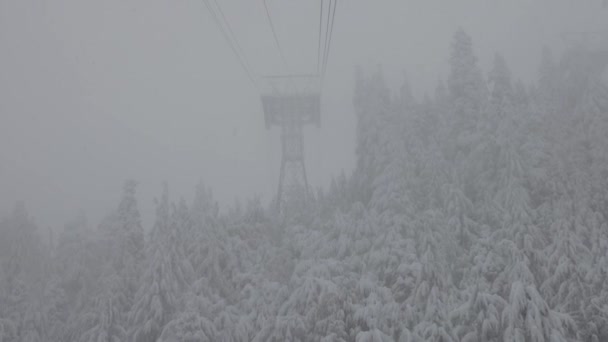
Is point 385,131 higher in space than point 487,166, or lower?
higher

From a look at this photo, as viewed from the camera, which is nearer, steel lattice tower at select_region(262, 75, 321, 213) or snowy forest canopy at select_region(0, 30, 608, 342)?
snowy forest canopy at select_region(0, 30, 608, 342)

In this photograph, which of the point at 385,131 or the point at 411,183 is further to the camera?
the point at 385,131

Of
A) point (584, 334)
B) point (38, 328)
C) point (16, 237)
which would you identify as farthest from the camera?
point (16, 237)

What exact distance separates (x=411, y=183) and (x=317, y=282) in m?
8.91

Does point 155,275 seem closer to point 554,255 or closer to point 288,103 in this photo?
point 554,255

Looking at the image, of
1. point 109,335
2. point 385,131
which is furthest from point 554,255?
point 109,335

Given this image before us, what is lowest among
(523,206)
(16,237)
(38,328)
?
(38,328)

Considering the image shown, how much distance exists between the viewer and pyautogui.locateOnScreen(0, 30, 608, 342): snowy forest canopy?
15.8 meters

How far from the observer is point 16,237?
33.6 meters

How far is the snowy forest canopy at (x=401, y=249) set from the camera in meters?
15.8

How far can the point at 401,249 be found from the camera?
1995 cm

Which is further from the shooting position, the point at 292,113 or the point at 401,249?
the point at 292,113

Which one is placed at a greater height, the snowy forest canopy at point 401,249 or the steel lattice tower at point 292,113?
the steel lattice tower at point 292,113

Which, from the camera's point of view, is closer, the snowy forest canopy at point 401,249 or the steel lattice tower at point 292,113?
the snowy forest canopy at point 401,249
